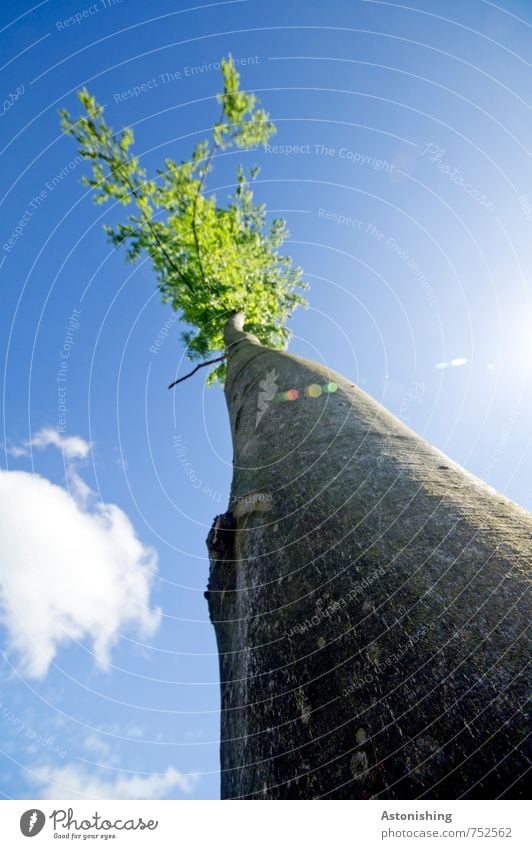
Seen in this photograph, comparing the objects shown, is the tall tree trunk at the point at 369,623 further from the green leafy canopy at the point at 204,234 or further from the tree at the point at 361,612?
the green leafy canopy at the point at 204,234

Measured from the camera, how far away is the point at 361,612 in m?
1.50

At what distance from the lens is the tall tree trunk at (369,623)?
1136mm

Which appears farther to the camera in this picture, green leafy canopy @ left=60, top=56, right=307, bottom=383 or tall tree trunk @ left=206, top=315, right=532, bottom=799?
green leafy canopy @ left=60, top=56, right=307, bottom=383

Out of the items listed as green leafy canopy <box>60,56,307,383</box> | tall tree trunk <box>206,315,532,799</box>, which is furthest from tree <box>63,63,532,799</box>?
green leafy canopy <box>60,56,307,383</box>

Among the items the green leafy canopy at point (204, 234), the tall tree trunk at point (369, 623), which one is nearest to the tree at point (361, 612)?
the tall tree trunk at point (369, 623)

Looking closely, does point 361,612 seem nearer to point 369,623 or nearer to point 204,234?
point 369,623

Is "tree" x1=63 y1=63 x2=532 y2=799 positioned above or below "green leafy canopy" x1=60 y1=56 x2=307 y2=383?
below

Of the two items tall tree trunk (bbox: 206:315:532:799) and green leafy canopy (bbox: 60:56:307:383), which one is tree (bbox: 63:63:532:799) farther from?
green leafy canopy (bbox: 60:56:307:383)

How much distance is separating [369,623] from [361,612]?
0.05m

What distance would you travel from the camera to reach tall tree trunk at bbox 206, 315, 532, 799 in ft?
3.73

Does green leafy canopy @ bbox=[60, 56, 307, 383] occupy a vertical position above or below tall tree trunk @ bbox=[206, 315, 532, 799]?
above

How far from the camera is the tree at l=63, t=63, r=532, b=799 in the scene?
114cm

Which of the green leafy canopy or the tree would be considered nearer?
the tree
